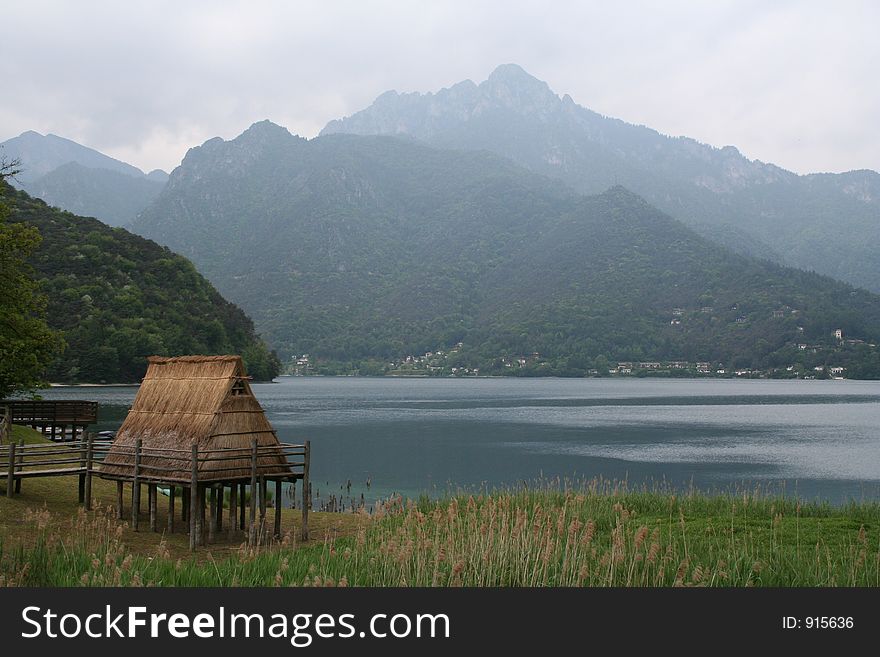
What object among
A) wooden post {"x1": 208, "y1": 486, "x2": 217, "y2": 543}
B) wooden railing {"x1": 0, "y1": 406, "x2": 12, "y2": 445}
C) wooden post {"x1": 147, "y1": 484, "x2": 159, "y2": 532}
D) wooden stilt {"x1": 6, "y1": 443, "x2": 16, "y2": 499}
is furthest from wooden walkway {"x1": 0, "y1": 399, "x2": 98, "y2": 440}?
wooden post {"x1": 208, "y1": 486, "x2": 217, "y2": 543}

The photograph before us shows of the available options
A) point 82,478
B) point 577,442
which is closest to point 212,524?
point 82,478

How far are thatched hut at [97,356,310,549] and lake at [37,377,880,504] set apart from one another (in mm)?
11945

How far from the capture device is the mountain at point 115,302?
94750 mm

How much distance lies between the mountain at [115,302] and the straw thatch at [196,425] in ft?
234

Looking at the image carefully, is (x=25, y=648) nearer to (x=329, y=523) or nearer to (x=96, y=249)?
(x=329, y=523)

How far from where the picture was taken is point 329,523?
23.2 metres

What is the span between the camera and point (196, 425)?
65.0 ft

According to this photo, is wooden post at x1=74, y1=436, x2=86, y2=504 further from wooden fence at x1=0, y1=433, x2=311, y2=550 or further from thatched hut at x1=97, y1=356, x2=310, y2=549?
thatched hut at x1=97, y1=356, x2=310, y2=549

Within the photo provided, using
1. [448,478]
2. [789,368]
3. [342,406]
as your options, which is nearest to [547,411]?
[342,406]

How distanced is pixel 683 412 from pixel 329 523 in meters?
76.1

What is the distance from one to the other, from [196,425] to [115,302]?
87804 mm

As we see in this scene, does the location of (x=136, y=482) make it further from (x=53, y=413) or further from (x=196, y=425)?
(x=53, y=413)

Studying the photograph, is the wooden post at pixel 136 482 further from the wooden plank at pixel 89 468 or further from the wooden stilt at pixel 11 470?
the wooden stilt at pixel 11 470

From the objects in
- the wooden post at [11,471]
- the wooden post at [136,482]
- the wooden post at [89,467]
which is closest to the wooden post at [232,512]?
the wooden post at [136,482]
